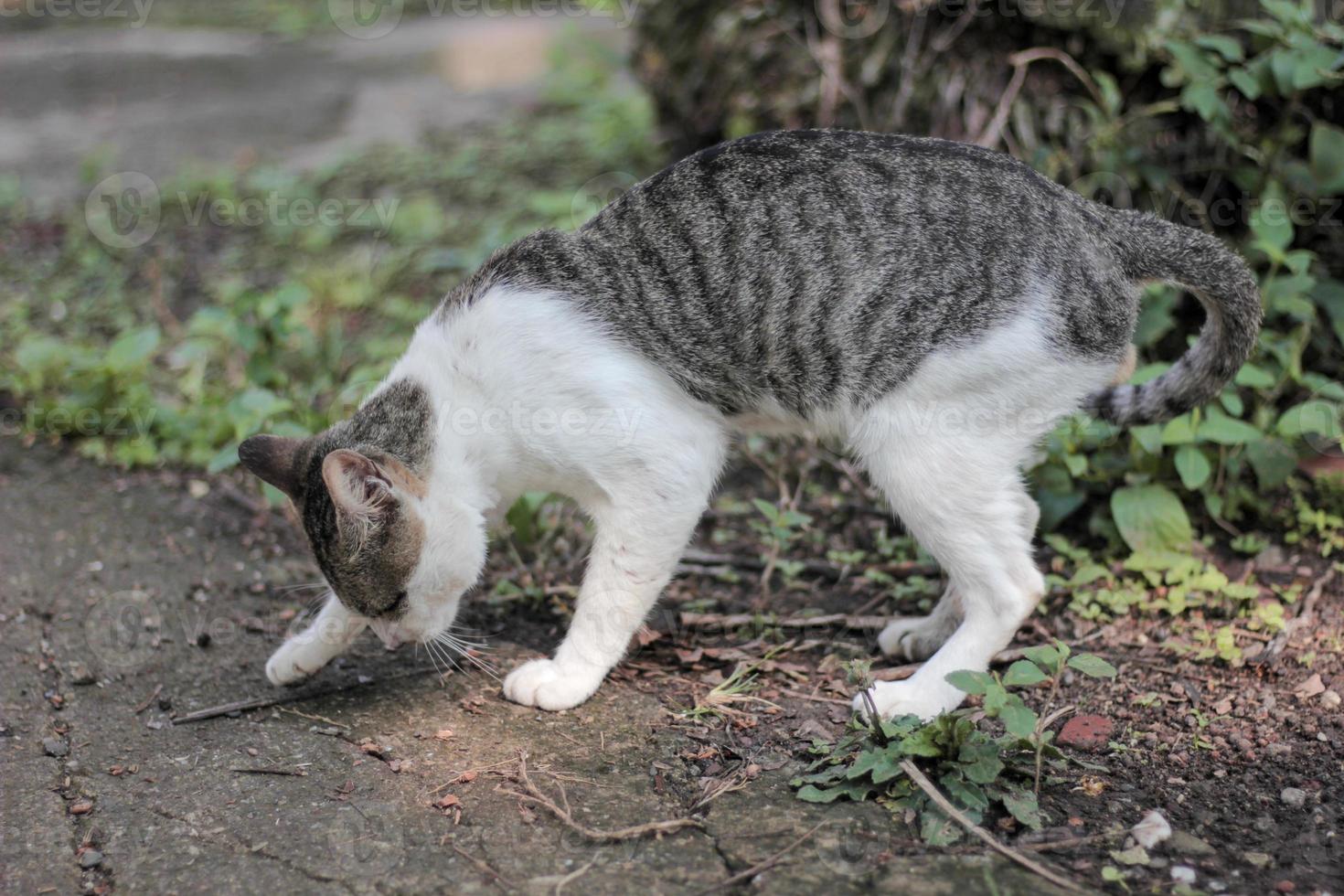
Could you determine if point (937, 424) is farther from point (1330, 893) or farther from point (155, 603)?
point (155, 603)

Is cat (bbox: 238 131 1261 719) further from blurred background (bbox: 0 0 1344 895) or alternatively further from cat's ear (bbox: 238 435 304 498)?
blurred background (bbox: 0 0 1344 895)

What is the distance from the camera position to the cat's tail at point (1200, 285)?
3.29 metres

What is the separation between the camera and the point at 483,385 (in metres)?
3.47

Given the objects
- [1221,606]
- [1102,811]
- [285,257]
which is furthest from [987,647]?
[285,257]

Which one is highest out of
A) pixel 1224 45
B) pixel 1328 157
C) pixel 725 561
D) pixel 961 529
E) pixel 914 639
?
pixel 1224 45

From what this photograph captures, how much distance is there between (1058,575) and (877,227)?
145 cm

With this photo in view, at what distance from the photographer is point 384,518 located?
3.27 meters

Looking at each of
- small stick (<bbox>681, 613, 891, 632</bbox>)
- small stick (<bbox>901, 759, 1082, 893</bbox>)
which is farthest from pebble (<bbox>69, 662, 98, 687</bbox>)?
small stick (<bbox>901, 759, 1082, 893</bbox>)

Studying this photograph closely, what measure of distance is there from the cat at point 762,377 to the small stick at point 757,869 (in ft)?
2.17

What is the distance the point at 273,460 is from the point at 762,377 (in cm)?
144

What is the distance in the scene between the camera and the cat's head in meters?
3.24

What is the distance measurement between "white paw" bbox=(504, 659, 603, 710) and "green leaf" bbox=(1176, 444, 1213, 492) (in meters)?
1.98

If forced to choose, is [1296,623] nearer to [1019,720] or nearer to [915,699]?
[915,699]

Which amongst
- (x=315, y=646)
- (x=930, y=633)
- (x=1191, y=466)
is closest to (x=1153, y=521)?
(x=1191, y=466)
